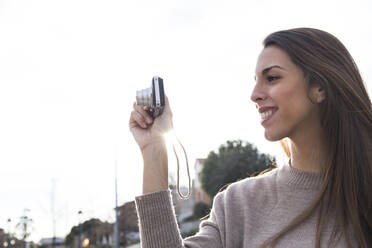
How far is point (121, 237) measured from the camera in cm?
4209

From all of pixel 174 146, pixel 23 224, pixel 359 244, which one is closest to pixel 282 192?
pixel 359 244

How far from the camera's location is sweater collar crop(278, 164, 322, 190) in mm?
2473

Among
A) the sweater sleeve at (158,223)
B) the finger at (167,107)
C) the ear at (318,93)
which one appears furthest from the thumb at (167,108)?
the ear at (318,93)

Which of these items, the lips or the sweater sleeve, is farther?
the lips

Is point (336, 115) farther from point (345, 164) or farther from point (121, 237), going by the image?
point (121, 237)

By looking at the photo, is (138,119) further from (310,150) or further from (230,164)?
(230,164)

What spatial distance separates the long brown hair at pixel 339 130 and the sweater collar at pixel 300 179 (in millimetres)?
73

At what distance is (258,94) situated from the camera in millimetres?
2389

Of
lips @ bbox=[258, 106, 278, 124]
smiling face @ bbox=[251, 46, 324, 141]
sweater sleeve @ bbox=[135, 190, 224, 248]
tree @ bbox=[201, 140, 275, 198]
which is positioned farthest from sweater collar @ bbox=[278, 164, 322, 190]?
tree @ bbox=[201, 140, 275, 198]

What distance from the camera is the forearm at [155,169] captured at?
7.36 feet

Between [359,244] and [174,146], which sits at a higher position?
[174,146]

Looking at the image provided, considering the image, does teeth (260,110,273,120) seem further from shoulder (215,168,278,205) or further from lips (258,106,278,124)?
shoulder (215,168,278,205)

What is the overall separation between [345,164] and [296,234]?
0.50m

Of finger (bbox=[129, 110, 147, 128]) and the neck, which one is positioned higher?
finger (bbox=[129, 110, 147, 128])
